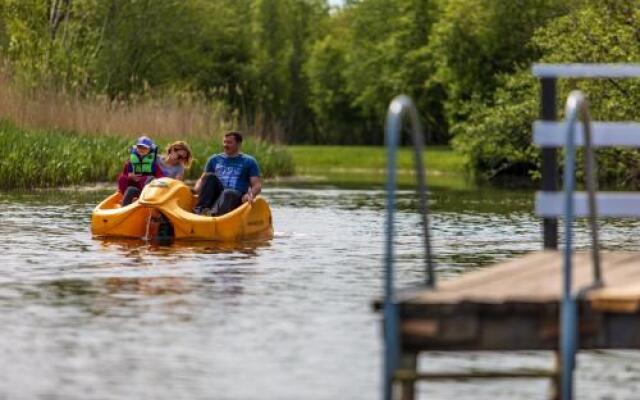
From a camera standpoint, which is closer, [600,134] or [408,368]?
[408,368]

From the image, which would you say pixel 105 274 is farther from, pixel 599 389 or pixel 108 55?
pixel 108 55

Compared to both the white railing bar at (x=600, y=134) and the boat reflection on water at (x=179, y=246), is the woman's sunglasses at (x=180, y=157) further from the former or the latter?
the white railing bar at (x=600, y=134)

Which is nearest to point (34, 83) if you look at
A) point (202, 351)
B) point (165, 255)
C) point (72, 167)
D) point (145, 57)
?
point (72, 167)

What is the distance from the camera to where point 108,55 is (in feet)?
218

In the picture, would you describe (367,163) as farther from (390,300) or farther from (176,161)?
(390,300)

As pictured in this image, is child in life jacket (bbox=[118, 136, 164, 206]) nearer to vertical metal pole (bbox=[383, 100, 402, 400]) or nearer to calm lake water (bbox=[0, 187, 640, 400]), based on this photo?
calm lake water (bbox=[0, 187, 640, 400])

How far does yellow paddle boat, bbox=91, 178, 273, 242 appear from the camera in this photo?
21281 millimetres

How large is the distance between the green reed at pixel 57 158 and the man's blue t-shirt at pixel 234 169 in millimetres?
11395

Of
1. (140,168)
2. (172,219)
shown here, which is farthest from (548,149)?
(140,168)

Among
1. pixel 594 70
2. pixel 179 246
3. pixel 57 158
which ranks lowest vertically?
pixel 179 246

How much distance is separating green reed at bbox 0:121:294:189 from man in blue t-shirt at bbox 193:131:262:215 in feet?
37.2

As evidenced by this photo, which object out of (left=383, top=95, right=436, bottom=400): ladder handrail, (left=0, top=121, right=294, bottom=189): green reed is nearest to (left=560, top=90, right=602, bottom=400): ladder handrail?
(left=383, top=95, right=436, bottom=400): ladder handrail

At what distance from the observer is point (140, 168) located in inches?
904

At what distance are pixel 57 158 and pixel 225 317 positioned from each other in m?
22.1
